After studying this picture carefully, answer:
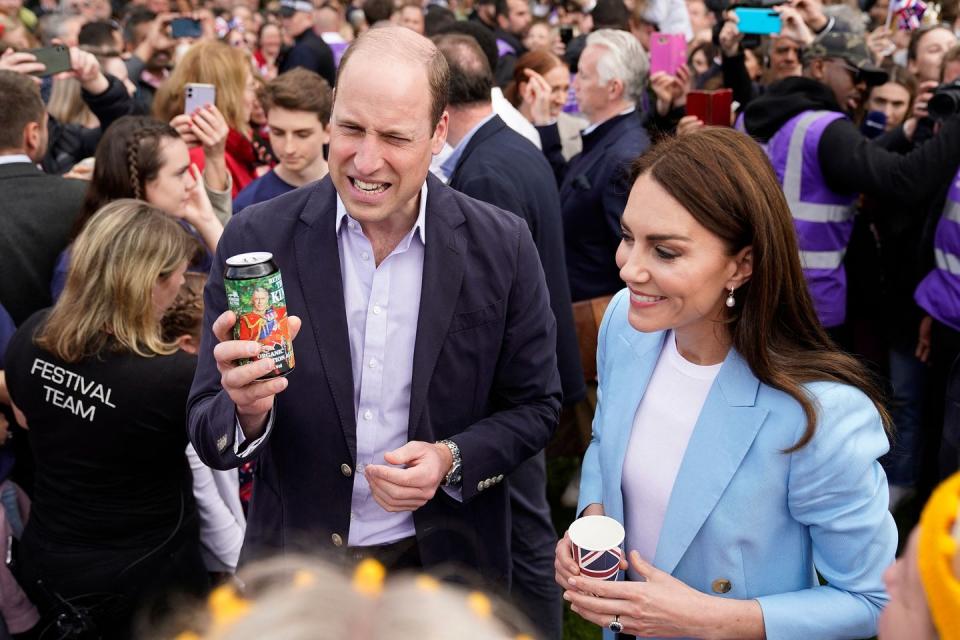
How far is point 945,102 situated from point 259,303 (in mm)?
3696

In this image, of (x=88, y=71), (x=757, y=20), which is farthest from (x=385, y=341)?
(x=757, y=20)

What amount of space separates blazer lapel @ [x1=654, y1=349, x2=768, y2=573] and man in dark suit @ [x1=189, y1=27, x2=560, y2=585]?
1.72 feet

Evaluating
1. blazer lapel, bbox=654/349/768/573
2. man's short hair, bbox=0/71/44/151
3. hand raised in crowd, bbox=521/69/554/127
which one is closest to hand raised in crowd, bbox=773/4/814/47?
hand raised in crowd, bbox=521/69/554/127

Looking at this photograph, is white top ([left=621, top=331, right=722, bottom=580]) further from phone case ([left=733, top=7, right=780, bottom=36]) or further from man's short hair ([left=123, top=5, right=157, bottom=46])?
man's short hair ([left=123, top=5, right=157, bottom=46])

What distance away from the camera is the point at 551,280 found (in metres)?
3.66

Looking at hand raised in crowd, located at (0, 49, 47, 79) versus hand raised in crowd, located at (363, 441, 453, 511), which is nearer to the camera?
hand raised in crowd, located at (363, 441, 453, 511)

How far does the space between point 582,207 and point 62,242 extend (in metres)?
2.48

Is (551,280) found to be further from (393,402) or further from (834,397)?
(834,397)

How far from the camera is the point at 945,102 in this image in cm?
421

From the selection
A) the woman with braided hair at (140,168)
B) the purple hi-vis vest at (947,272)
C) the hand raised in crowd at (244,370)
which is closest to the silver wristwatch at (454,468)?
the hand raised in crowd at (244,370)

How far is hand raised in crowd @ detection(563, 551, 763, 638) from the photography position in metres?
1.85

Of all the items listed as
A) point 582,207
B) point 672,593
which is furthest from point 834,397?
point 582,207

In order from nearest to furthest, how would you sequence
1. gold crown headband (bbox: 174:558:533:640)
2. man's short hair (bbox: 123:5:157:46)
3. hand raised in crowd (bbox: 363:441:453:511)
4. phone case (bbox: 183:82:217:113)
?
gold crown headband (bbox: 174:558:533:640) → hand raised in crowd (bbox: 363:441:453:511) → phone case (bbox: 183:82:217:113) → man's short hair (bbox: 123:5:157:46)

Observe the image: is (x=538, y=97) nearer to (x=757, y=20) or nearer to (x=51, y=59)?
(x=757, y=20)
